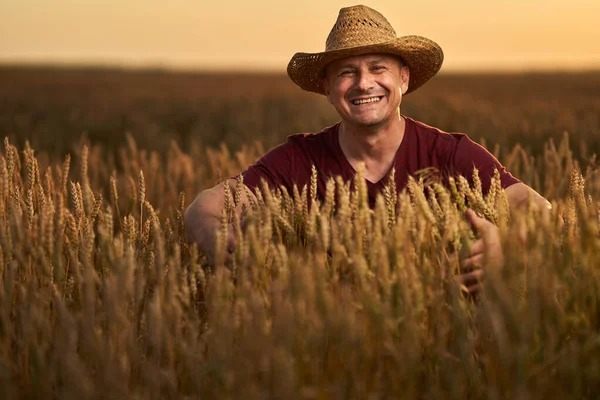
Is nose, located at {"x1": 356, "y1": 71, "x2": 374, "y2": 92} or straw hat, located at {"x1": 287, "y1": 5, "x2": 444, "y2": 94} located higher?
straw hat, located at {"x1": 287, "y1": 5, "x2": 444, "y2": 94}

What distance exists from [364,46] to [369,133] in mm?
353

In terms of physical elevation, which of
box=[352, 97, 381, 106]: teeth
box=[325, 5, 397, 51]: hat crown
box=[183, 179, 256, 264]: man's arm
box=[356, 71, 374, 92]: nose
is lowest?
box=[183, 179, 256, 264]: man's arm

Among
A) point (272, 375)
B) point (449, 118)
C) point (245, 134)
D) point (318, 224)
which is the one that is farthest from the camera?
point (245, 134)

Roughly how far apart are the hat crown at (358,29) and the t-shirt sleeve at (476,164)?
1.80 ft

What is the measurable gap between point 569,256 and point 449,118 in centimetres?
621

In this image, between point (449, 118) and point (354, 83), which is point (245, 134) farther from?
point (354, 83)

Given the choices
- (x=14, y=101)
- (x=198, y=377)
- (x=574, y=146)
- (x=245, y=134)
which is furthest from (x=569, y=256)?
(x=14, y=101)

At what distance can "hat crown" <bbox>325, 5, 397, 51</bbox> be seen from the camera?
10.1ft

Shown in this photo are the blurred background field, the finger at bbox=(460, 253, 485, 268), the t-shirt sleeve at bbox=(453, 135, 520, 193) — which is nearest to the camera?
the finger at bbox=(460, 253, 485, 268)

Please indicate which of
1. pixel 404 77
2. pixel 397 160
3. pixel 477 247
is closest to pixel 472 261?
pixel 477 247

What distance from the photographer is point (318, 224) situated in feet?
7.18

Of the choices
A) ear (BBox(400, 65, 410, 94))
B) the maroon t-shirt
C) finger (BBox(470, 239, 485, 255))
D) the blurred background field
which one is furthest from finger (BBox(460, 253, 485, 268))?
the blurred background field

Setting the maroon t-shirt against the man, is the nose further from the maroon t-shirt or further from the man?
the maroon t-shirt

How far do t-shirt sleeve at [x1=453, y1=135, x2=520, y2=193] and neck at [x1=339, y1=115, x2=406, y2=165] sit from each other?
0.86 ft
